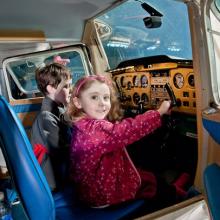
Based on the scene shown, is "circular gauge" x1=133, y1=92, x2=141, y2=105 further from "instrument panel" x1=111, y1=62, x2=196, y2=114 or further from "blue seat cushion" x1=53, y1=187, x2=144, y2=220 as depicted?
"blue seat cushion" x1=53, y1=187, x2=144, y2=220

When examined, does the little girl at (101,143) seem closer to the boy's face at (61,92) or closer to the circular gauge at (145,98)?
the boy's face at (61,92)

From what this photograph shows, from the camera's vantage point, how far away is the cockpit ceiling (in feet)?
6.67

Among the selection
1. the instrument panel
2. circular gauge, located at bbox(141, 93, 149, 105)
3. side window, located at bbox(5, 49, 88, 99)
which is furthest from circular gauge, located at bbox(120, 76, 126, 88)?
side window, located at bbox(5, 49, 88, 99)

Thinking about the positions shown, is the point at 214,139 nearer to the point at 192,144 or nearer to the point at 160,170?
the point at 192,144

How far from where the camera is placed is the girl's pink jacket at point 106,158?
1308mm

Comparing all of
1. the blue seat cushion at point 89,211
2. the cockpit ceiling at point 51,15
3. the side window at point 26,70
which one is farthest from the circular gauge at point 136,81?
the blue seat cushion at point 89,211

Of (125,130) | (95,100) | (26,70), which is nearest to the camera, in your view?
(125,130)

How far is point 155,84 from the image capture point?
8.04 ft

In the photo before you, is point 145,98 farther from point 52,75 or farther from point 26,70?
point 26,70

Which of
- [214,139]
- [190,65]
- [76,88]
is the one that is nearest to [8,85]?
[76,88]

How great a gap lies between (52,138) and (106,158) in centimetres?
41

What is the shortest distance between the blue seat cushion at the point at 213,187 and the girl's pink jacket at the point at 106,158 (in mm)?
337

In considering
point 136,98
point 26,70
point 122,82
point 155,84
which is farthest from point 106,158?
point 26,70

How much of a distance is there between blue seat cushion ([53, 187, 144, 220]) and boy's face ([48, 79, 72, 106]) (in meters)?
0.70
